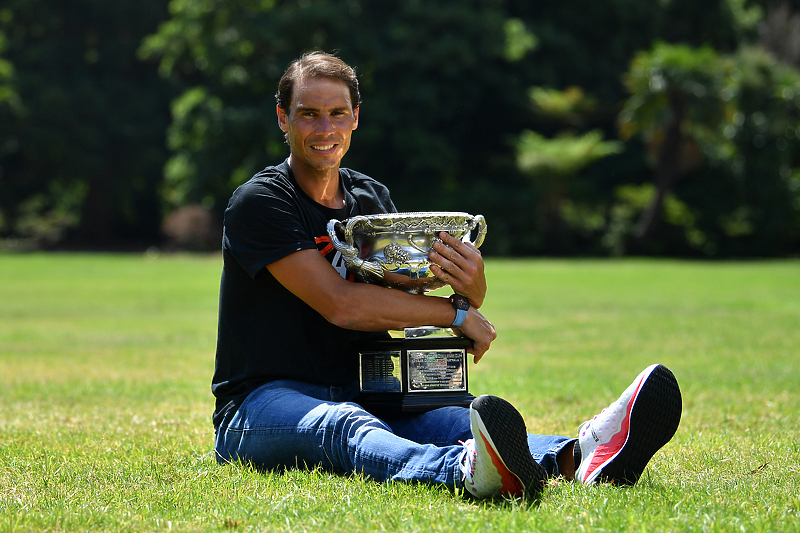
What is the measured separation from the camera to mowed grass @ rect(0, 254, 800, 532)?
322 centimetres

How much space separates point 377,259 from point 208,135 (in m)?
33.6

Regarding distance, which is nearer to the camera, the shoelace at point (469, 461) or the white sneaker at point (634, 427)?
the shoelace at point (469, 461)

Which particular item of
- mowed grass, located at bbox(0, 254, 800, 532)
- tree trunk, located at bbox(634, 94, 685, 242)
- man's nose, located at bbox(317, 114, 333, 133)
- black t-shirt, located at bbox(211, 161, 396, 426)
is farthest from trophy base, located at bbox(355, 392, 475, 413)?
tree trunk, located at bbox(634, 94, 685, 242)

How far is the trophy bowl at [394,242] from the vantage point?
3.78 meters

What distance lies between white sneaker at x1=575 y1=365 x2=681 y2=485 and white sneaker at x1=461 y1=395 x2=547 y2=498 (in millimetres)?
341

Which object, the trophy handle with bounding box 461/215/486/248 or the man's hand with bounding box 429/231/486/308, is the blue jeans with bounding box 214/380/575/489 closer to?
the man's hand with bounding box 429/231/486/308

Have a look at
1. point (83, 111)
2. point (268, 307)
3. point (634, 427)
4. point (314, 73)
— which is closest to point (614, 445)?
point (634, 427)

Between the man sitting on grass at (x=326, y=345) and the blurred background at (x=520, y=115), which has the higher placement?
the blurred background at (x=520, y=115)

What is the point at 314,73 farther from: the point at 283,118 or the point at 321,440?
the point at 321,440

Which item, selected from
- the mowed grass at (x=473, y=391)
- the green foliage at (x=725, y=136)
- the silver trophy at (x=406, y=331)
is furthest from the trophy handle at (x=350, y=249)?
the green foliage at (x=725, y=136)

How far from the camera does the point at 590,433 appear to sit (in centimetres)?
365

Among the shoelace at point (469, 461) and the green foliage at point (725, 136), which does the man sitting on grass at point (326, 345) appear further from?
the green foliage at point (725, 136)

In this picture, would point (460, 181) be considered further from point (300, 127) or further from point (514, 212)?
point (300, 127)

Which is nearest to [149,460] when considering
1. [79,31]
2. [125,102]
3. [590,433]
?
[590,433]
